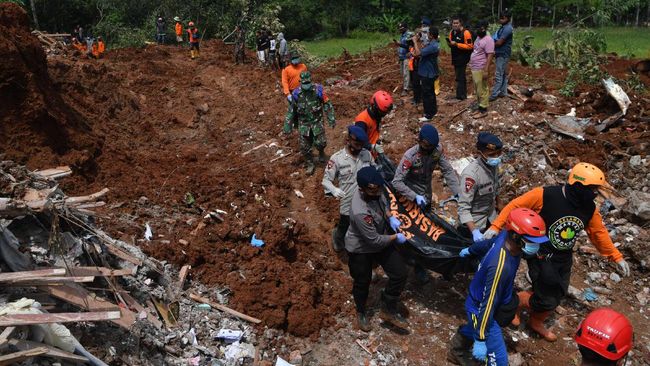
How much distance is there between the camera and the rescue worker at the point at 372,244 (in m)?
4.80

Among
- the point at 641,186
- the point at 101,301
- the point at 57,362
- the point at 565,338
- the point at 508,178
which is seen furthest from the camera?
the point at 508,178

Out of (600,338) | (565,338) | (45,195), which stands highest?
(45,195)

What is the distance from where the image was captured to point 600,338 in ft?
9.55

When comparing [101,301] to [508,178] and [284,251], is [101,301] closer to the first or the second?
[284,251]

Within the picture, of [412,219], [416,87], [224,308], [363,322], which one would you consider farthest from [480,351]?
[416,87]

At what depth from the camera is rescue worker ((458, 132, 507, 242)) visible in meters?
5.13

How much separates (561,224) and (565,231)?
80 mm

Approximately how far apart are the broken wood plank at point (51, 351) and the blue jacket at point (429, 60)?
800 centimetres

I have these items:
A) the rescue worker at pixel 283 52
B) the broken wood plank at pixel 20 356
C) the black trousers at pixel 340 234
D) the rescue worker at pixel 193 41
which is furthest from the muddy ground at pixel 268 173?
the rescue worker at pixel 193 41

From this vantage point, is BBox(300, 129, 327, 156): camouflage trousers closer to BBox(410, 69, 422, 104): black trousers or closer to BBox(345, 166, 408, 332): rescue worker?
BBox(410, 69, 422, 104): black trousers

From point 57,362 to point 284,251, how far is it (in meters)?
3.37

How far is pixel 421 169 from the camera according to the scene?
228 inches

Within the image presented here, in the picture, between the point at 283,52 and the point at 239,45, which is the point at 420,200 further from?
the point at 239,45

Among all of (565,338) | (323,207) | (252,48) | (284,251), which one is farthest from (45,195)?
(252,48)
